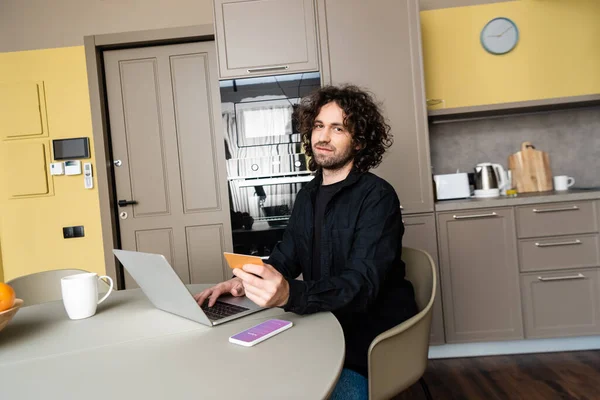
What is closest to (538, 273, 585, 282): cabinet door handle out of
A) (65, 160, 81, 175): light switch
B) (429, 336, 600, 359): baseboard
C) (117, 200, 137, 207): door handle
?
(429, 336, 600, 359): baseboard

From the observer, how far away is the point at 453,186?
2988 mm

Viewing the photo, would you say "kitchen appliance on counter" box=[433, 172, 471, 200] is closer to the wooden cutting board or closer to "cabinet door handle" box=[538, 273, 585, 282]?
the wooden cutting board

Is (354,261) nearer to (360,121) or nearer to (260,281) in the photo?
(260,281)

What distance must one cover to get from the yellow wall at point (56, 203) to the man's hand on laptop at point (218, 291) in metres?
2.46

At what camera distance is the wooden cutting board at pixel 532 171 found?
3059mm

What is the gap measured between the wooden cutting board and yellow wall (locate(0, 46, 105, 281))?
3.07 meters

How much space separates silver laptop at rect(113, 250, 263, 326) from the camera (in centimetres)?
99

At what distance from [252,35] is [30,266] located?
2441 millimetres

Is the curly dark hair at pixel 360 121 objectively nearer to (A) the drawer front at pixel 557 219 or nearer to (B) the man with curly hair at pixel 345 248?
(B) the man with curly hair at pixel 345 248

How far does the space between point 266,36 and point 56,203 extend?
2048mm

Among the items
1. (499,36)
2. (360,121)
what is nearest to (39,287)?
(360,121)

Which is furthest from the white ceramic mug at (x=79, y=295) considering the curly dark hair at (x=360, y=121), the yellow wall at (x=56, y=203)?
the yellow wall at (x=56, y=203)

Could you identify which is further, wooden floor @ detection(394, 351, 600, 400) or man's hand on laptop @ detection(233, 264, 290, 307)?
wooden floor @ detection(394, 351, 600, 400)

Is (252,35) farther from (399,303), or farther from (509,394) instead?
(509,394)
